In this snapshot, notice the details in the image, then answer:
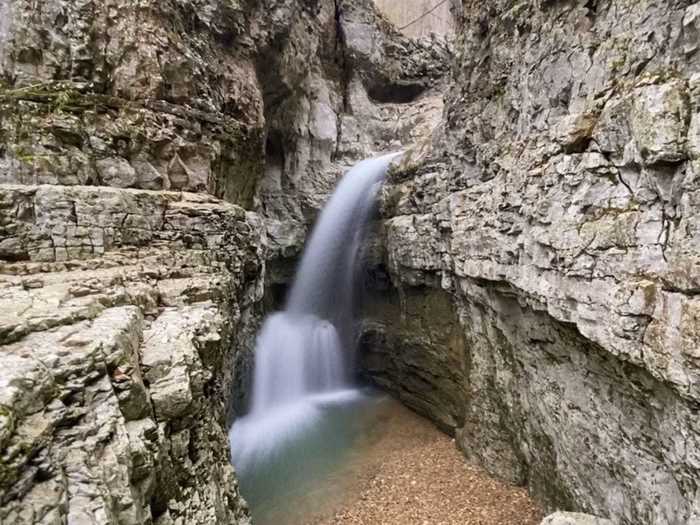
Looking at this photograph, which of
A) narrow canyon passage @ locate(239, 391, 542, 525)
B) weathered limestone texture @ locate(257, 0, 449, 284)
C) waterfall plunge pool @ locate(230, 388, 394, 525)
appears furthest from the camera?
weathered limestone texture @ locate(257, 0, 449, 284)

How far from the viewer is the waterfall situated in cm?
1263

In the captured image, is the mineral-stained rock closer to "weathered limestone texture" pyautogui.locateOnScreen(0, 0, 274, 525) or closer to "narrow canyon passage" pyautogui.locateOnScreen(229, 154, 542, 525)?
"narrow canyon passage" pyautogui.locateOnScreen(229, 154, 542, 525)

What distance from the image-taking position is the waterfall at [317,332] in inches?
497

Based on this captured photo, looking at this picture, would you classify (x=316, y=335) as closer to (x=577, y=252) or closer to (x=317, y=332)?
(x=317, y=332)

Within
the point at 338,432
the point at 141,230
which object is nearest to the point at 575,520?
the point at 338,432

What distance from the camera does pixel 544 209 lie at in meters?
5.86

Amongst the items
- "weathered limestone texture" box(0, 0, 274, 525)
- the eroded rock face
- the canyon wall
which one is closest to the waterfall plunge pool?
the canyon wall

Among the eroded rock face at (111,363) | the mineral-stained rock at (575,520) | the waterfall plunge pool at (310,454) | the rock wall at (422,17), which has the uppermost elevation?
the rock wall at (422,17)

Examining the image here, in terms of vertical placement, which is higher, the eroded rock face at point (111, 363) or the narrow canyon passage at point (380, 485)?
the eroded rock face at point (111, 363)

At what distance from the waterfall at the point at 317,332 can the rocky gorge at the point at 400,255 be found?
1420 millimetres

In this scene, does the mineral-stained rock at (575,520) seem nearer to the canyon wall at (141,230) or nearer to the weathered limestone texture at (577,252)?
the weathered limestone texture at (577,252)

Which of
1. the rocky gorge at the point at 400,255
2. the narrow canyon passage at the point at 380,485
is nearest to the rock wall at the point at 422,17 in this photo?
the rocky gorge at the point at 400,255

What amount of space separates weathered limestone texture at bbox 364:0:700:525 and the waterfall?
5.00 meters

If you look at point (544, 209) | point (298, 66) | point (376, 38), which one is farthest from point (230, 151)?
point (376, 38)
